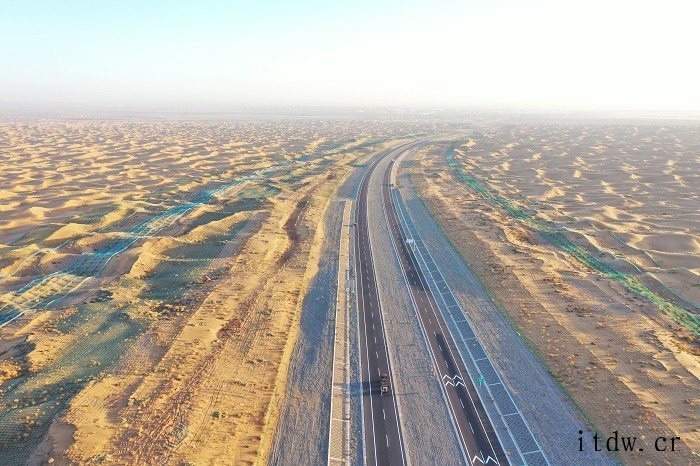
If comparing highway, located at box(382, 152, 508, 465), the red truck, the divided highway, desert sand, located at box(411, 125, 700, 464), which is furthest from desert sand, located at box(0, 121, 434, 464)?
desert sand, located at box(411, 125, 700, 464)

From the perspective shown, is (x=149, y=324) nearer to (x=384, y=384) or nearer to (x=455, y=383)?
(x=384, y=384)

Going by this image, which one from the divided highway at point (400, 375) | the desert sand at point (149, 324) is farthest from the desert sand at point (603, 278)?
the desert sand at point (149, 324)

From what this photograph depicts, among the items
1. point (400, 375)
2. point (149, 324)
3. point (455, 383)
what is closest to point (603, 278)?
point (455, 383)

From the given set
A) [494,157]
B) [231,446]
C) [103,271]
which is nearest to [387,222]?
[103,271]

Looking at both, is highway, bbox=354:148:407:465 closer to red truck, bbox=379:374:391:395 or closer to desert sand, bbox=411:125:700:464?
red truck, bbox=379:374:391:395

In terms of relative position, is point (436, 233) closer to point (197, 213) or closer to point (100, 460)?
point (197, 213)
